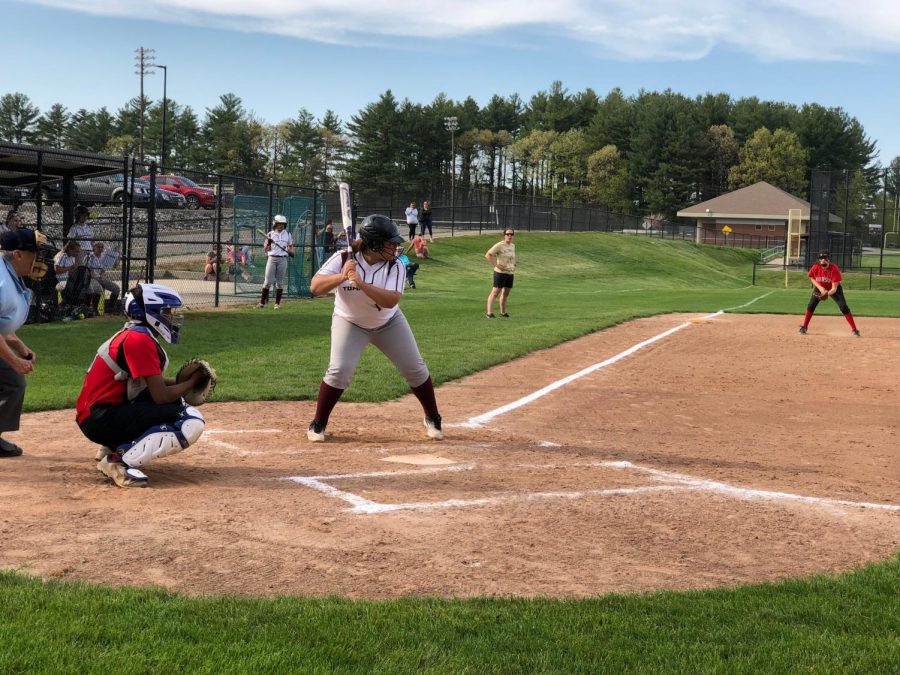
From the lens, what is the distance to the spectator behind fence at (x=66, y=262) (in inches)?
715

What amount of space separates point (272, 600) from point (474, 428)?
4938 mm

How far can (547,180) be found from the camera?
12338 centimetres

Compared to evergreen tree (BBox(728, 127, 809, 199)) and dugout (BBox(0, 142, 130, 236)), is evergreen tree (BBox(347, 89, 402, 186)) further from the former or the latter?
dugout (BBox(0, 142, 130, 236))

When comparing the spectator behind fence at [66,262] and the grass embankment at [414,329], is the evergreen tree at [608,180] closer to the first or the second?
the grass embankment at [414,329]

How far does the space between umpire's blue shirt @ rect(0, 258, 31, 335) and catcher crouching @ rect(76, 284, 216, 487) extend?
2.33ft

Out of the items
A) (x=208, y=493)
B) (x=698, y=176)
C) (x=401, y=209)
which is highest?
(x=698, y=176)

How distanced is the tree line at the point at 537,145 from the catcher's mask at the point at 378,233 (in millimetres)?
84252

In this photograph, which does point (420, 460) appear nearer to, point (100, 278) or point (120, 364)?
point (120, 364)

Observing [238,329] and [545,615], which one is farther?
[238,329]

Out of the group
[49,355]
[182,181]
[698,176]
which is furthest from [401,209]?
[698,176]

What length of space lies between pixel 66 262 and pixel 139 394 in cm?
1254

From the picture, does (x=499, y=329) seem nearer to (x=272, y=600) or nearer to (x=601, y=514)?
(x=601, y=514)

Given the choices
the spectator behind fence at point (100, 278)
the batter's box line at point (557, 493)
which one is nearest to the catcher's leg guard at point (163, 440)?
the batter's box line at point (557, 493)

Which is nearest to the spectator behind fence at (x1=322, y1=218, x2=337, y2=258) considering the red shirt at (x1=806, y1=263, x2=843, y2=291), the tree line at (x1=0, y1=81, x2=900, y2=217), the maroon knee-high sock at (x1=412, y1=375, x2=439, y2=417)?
the red shirt at (x1=806, y1=263, x2=843, y2=291)
